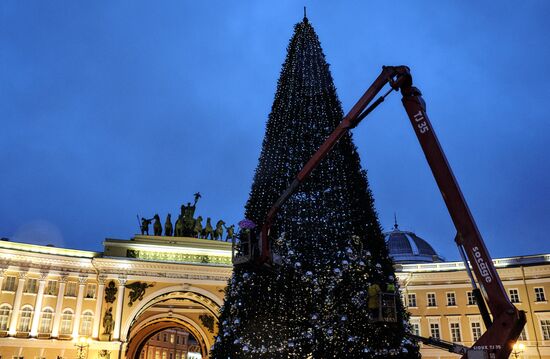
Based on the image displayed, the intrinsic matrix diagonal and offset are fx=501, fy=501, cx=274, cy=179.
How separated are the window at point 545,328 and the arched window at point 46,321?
36.0 meters

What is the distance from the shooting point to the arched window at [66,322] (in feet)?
122

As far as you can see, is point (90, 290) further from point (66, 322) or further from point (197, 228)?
point (197, 228)

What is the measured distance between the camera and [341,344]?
47.2ft

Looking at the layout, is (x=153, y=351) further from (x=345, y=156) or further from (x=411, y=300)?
(x=345, y=156)

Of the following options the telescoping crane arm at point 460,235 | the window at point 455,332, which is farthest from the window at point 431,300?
the telescoping crane arm at point 460,235

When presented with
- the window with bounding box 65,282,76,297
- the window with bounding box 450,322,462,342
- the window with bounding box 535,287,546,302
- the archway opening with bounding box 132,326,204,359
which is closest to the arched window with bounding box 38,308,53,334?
the window with bounding box 65,282,76,297

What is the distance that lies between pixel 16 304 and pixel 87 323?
514 cm

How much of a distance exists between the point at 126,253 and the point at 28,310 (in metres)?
8.02

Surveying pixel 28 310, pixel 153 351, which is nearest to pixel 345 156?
pixel 28 310

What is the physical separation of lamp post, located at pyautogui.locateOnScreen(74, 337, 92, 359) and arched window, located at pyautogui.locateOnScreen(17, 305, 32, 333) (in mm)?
3591

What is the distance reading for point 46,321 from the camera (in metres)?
37.0

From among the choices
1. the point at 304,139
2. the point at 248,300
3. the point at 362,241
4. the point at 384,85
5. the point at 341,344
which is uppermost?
the point at 304,139

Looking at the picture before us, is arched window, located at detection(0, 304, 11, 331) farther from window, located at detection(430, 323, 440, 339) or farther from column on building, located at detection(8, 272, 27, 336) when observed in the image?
window, located at detection(430, 323, 440, 339)

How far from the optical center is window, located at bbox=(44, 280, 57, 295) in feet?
124
